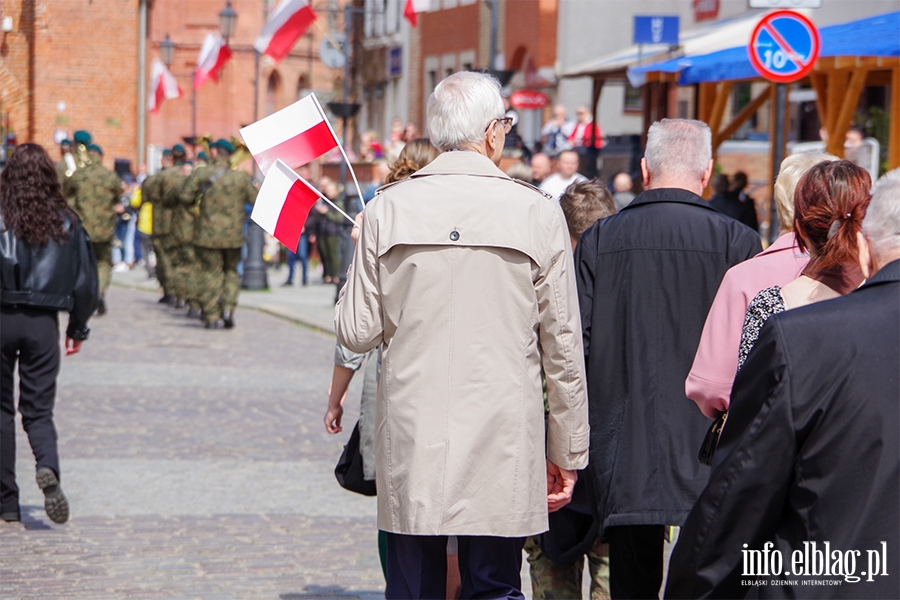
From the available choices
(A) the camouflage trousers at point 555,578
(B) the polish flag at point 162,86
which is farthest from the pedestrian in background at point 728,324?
(B) the polish flag at point 162,86

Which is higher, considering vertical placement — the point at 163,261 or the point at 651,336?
the point at 651,336

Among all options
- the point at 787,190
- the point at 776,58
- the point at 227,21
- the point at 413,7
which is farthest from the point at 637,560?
the point at 227,21

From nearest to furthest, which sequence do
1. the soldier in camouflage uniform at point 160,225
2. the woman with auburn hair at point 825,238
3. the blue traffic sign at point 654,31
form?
the woman with auburn hair at point 825,238 → the soldier in camouflage uniform at point 160,225 → the blue traffic sign at point 654,31

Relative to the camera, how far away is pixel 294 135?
545cm

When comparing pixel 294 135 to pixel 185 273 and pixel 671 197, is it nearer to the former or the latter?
pixel 671 197

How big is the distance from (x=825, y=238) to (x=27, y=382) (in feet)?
15.1

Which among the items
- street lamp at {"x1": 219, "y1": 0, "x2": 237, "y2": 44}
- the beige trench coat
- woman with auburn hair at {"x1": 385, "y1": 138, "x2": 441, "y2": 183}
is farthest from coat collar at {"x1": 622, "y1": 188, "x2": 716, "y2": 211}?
street lamp at {"x1": 219, "y1": 0, "x2": 237, "y2": 44}

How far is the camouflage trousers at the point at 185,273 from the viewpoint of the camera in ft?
56.7

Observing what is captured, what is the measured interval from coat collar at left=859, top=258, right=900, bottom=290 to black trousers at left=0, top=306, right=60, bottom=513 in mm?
5019

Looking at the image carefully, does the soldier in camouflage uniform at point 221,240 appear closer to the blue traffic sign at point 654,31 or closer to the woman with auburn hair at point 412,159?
the blue traffic sign at point 654,31

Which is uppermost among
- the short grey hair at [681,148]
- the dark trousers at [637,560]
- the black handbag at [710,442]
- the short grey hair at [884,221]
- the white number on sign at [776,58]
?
the white number on sign at [776,58]

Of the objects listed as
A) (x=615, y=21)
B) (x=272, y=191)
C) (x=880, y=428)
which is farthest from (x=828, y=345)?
(x=615, y=21)

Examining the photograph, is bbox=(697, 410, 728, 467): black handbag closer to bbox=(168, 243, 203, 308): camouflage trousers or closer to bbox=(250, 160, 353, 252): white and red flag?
bbox=(250, 160, 353, 252): white and red flag

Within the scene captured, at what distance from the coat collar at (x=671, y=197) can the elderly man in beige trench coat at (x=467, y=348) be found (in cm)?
95
